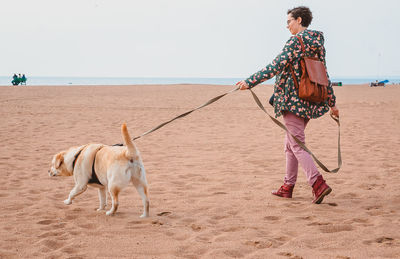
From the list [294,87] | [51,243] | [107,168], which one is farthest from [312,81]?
[51,243]

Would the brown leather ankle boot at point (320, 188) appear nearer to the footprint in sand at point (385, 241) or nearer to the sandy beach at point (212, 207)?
the sandy beach at point (212, 207)

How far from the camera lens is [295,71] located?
4.39m

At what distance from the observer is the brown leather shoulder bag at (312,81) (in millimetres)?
4270

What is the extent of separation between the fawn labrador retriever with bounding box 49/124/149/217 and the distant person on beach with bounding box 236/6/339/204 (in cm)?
140

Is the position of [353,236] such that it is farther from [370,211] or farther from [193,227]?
[193,227]

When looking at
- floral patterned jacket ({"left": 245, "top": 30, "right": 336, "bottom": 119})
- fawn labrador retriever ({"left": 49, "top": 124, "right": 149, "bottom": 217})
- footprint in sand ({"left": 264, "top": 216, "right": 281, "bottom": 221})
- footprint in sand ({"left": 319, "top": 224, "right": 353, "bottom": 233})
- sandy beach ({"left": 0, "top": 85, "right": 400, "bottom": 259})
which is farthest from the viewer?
floral patterned jacket ({"left": 245, "top": 30, "right": 336, "bottom": 119})

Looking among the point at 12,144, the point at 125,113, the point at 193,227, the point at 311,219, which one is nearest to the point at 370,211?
the point at 311,219

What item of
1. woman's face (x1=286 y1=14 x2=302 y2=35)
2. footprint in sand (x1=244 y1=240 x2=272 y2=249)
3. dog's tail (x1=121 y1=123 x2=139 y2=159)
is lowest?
footprint in sand (x1=244 y1=240 x2=272 y2=249)

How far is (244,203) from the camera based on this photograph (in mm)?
4793

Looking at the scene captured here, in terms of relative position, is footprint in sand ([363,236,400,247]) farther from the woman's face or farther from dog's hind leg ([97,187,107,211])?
dog's hind leg ([97,187,107,211])

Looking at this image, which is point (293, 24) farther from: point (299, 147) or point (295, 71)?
point (299, 147)

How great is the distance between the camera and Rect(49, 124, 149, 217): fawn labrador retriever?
396cm

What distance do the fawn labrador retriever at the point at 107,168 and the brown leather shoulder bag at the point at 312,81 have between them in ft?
6.06

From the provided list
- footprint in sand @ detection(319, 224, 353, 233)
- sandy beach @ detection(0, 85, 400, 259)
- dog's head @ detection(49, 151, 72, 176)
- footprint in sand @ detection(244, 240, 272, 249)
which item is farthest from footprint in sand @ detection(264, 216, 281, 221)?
dog's head @ detection(49, 151, 72, 176)
